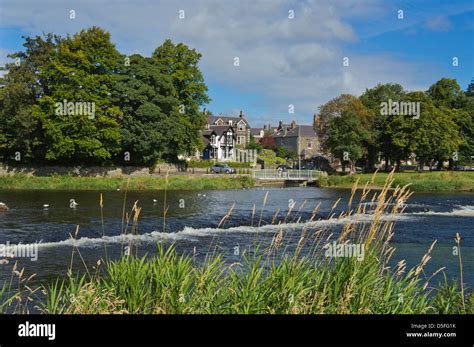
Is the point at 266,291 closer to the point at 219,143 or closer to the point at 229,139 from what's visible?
the point at 219,143

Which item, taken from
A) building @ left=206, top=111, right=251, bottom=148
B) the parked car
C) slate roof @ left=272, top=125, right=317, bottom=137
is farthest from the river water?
building @ left=206, top=111, right=251, bottom=148

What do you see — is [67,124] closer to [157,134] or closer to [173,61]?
[157,134]

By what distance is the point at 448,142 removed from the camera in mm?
72500

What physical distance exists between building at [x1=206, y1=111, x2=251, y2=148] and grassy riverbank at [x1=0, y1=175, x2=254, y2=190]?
6406 centimetres

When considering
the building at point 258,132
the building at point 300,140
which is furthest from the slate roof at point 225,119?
the building at point 258,132

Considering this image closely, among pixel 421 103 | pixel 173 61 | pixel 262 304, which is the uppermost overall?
pixel 173 61

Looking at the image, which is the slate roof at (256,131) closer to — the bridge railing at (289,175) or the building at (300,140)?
the building at (300,140)

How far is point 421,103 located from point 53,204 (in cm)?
5724

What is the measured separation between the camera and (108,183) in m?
53.4

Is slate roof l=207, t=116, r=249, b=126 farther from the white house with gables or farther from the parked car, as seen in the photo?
the parked car

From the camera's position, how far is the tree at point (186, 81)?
69938 mm

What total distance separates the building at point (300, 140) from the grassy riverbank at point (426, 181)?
4380cm

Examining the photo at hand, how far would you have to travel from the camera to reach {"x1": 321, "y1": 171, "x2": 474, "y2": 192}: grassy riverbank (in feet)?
190
